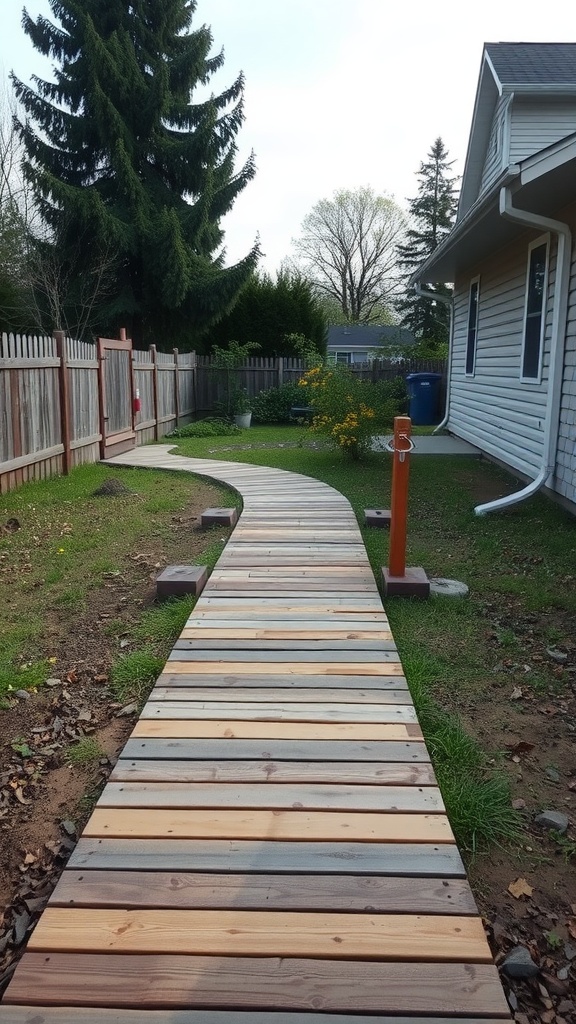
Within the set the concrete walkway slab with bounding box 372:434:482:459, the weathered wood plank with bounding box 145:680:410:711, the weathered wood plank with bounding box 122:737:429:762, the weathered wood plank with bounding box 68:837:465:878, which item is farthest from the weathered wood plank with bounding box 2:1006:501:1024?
the concrete walkway slab with bounding box 372:434:482:459

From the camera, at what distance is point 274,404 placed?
18.2m

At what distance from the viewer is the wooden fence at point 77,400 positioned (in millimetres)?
8055

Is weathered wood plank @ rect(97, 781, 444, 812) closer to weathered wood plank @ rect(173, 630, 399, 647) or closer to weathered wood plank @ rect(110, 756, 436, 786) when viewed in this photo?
weathered wood plank @ rect(110, 756, 436, 786)

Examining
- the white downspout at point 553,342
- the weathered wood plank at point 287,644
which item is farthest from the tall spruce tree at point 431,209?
the weathered wood plank at point 287,644

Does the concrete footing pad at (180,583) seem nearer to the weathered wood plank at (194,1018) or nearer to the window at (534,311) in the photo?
the weathered wood plank at (194,1018)

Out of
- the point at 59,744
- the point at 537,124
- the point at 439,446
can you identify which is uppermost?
the point at 537,124

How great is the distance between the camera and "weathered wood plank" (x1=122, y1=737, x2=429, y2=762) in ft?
8.38

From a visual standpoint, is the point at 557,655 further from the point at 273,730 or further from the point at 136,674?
the point at 136,674

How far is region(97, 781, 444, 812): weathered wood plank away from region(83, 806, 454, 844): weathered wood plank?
3cm

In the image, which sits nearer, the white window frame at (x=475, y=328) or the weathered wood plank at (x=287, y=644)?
the weathered wood plank at (x=287, y=644)

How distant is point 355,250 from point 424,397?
1154 inches

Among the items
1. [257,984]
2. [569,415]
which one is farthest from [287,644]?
[569,415]

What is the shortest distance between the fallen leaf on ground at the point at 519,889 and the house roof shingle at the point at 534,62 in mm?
11056

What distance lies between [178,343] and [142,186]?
4339mm
